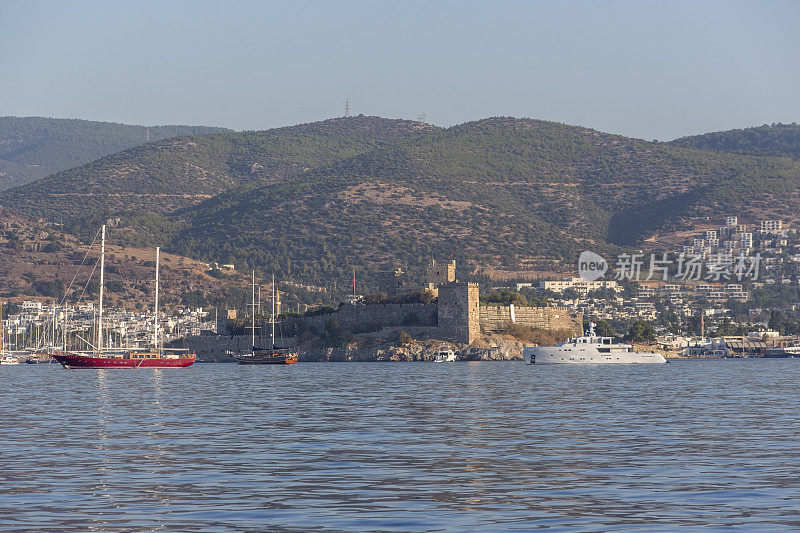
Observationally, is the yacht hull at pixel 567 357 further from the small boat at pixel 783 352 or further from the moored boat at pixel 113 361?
the small boat at pixel 783 352

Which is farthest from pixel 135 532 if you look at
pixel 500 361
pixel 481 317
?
pixel 481 317

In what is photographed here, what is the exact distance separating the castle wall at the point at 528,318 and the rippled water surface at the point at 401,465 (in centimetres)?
7812

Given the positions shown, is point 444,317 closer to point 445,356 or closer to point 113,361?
point 445,356

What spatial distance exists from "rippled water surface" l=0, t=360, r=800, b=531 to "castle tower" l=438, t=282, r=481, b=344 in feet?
237

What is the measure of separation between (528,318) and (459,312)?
12152mm

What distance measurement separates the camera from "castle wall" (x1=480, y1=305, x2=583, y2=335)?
118 meters

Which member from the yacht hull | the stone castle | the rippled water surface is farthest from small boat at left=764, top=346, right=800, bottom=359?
the rippled water surface

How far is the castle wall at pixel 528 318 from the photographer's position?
4648 inches

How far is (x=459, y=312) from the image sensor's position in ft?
369

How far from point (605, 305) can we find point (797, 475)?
168m

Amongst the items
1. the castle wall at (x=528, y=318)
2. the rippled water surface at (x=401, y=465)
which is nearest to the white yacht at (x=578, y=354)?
the castle wall at (x=528, y=318)

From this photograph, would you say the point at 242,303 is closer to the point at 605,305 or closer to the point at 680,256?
the point at 605,305

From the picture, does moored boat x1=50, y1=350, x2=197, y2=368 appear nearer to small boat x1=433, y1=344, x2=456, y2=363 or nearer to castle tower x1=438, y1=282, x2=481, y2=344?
small boat x1=433, y1=344, x2=456, y2=363

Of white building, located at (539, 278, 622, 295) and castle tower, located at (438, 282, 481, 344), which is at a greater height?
white building, located at (539, 278, 622, 295)
